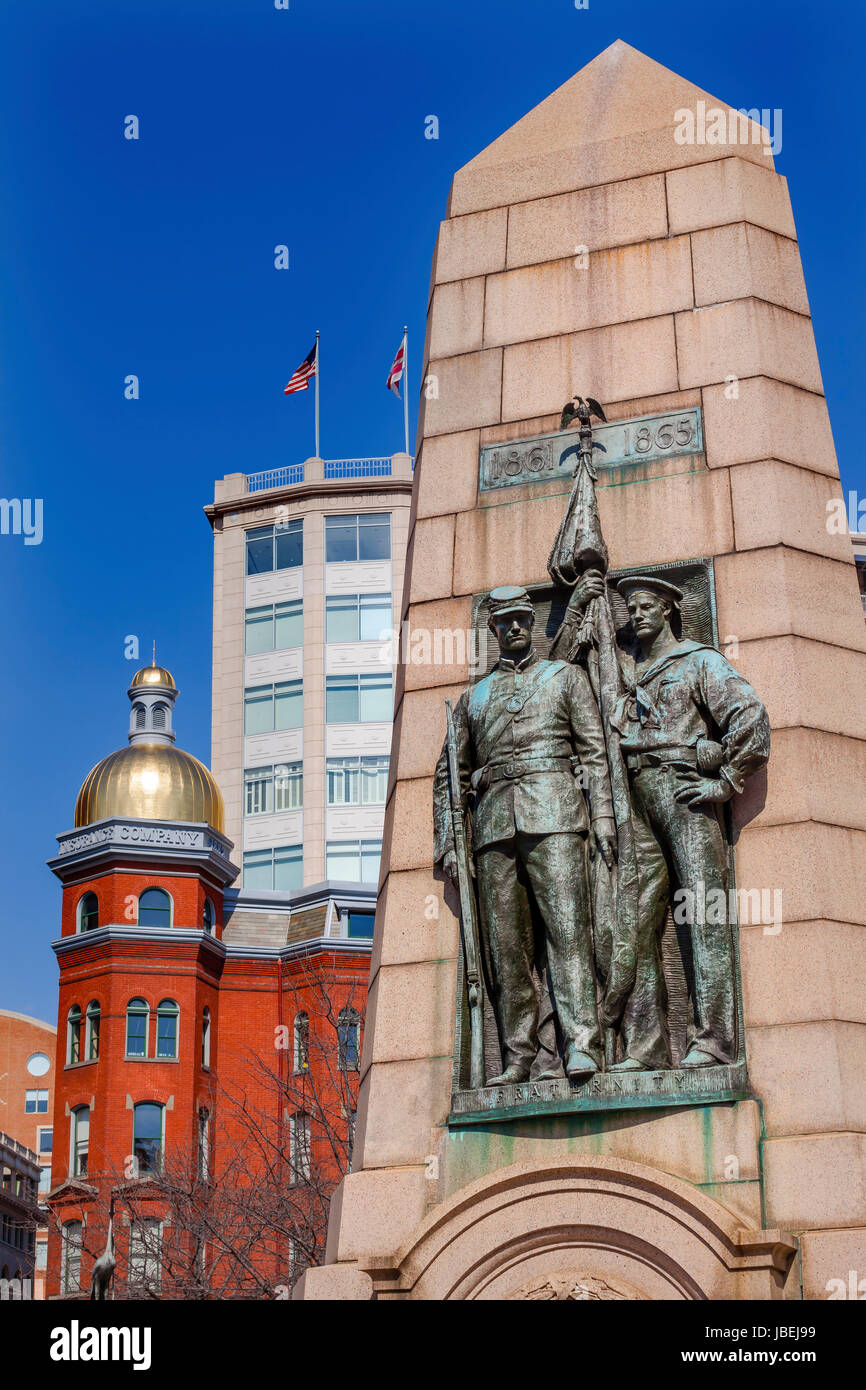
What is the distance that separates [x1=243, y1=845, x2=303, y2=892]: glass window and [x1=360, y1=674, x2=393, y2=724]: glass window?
5789mm

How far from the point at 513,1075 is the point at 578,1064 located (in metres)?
0.46

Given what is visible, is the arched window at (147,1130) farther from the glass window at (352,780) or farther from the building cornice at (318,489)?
the building cornice at (318,489)

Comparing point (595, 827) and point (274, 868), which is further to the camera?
point (274, 868)

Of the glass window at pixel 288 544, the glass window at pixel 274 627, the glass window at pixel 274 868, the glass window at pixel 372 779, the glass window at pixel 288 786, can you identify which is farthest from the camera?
the glass window at pixel 288 544

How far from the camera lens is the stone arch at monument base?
30.2 feet

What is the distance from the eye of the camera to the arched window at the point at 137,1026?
49719mm

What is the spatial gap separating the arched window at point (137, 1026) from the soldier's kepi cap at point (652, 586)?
134 feet

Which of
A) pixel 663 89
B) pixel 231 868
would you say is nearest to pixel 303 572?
pixel 231 868

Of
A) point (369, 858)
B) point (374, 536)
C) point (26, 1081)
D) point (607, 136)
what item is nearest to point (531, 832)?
point (607, 136)

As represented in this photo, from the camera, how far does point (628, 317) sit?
1223cm

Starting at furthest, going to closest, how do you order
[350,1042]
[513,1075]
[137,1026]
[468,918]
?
[137,1026]
[350,1042]
[468,918]
[513,1075]

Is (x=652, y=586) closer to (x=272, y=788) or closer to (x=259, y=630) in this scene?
(x=272, y=788)

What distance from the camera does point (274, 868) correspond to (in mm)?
73938

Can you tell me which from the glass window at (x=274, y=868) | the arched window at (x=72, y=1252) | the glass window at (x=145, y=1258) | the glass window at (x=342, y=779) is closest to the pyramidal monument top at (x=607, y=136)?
the glass window at (x=145, y=1258)
